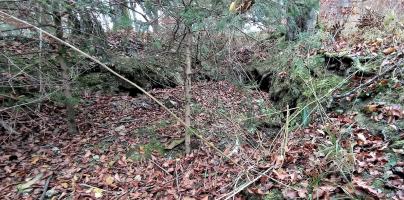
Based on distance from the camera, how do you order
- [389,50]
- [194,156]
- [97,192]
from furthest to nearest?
[194,156]
[389,50]
[97,192]

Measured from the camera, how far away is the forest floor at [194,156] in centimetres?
299

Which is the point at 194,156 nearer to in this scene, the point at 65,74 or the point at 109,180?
the point at 109,180

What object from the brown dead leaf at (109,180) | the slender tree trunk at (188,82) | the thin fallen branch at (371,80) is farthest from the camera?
the slender tree trunk at (188,82)

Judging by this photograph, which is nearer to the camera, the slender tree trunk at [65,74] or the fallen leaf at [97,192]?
the fallen leaf at [97,192]

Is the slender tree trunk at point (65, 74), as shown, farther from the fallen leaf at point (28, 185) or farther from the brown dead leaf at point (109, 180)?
the brown dead leaf at point (109, 180)

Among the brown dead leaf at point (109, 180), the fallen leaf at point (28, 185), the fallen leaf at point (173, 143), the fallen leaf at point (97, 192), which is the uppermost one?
the fallen leaf at point (173, 143)

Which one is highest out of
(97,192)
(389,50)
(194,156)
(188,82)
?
(389,50)

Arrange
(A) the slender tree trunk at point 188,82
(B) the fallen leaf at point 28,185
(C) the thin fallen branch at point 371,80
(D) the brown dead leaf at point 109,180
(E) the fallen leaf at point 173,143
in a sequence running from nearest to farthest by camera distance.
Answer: (C) the thin fallen branch at point 371,80
(B) the fallen leaf at point 28,185
(D) the brown dead leaf at point 109,180
(A) the slender tree trunk at point 188,82
(E) the fallen leaf at point 173,143

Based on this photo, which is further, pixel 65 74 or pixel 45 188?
pixel 65 74

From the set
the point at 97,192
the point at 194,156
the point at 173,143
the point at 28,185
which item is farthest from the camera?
the point at 173,143

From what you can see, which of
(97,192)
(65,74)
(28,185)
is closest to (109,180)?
(97,192)

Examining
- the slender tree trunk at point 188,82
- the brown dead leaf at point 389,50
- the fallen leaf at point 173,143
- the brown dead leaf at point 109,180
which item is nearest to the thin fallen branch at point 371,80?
the brown dead leaf at point 389,50

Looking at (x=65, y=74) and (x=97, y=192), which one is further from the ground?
(x=65, y=74)

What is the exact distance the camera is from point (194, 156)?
4707 millimetres
